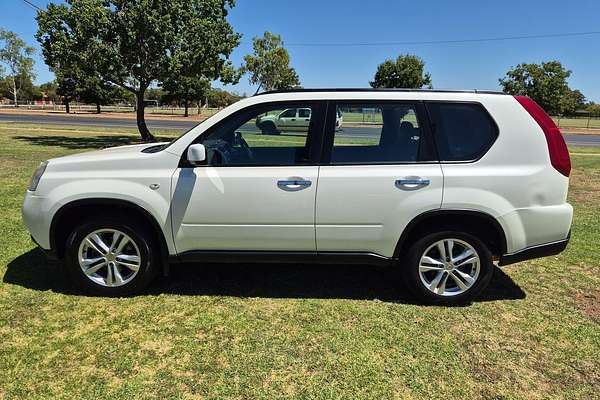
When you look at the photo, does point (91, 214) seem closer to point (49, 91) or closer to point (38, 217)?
point (38, 217)

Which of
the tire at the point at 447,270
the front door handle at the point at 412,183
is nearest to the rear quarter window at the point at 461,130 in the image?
the front door handle at the point at 412,183

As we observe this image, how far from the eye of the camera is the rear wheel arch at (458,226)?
12.5 feet

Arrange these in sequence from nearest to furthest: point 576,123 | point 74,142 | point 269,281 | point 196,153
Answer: point 196,153 < point 269,281 < point 74,142 < point 576,123

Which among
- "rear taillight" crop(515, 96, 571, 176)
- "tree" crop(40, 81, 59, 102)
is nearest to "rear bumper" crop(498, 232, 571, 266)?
"rear taillight" crop(515, 96, 571, 176)

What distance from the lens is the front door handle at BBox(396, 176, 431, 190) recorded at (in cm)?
376

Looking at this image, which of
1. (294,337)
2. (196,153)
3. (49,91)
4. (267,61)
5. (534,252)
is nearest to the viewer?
(294,337)

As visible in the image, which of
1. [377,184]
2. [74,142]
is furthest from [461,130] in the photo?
[74,142]

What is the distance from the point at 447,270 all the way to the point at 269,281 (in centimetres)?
167

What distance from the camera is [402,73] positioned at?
5581 centimetres

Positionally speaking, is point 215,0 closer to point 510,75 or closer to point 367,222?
point 367,222

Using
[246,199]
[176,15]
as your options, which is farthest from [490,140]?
[176,15]

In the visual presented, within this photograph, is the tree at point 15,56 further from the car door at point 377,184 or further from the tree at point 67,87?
the car door at point 377,184

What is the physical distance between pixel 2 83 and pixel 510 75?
82120 mm

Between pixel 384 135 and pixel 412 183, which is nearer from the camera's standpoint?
pixel 412 183
